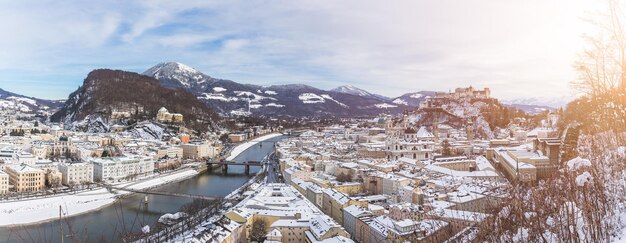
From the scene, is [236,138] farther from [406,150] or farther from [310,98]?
[310,98]

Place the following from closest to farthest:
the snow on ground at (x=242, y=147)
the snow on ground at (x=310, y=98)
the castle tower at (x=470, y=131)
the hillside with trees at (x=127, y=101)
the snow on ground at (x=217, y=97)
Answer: the castle tower at (x=470, y=131)
the snow on ground at (x=242, y=147)
the hillside with trees at (x=127, y=101)
the snow on ground at (x=217, y=97)
the snow on ground at (x=310, y=98)

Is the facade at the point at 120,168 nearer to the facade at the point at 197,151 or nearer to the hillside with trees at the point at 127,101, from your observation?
the facade at the point at 197,151

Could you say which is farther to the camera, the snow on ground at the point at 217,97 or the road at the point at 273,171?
the snow on ground at the point at 217,97

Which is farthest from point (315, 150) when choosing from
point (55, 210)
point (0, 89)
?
point (0, 89)

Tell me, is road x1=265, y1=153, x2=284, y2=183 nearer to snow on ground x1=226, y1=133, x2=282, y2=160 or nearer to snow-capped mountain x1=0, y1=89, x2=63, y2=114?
snow on ground x1=226, y1=133, x2=282, y2=160

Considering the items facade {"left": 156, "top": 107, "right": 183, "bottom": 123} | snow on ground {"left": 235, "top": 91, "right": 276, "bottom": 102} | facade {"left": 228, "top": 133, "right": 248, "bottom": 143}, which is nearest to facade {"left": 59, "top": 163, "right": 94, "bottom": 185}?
facade {"left": 156, "top": 107, "right": 183, "bottom": 123}

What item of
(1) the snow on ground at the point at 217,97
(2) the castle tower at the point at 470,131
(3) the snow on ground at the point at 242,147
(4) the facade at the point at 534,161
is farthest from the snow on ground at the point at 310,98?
(4) the facade at the point at 534,161

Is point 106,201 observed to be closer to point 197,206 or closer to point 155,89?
point 197,206

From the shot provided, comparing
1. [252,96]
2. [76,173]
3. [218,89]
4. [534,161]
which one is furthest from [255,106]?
[534,161]
